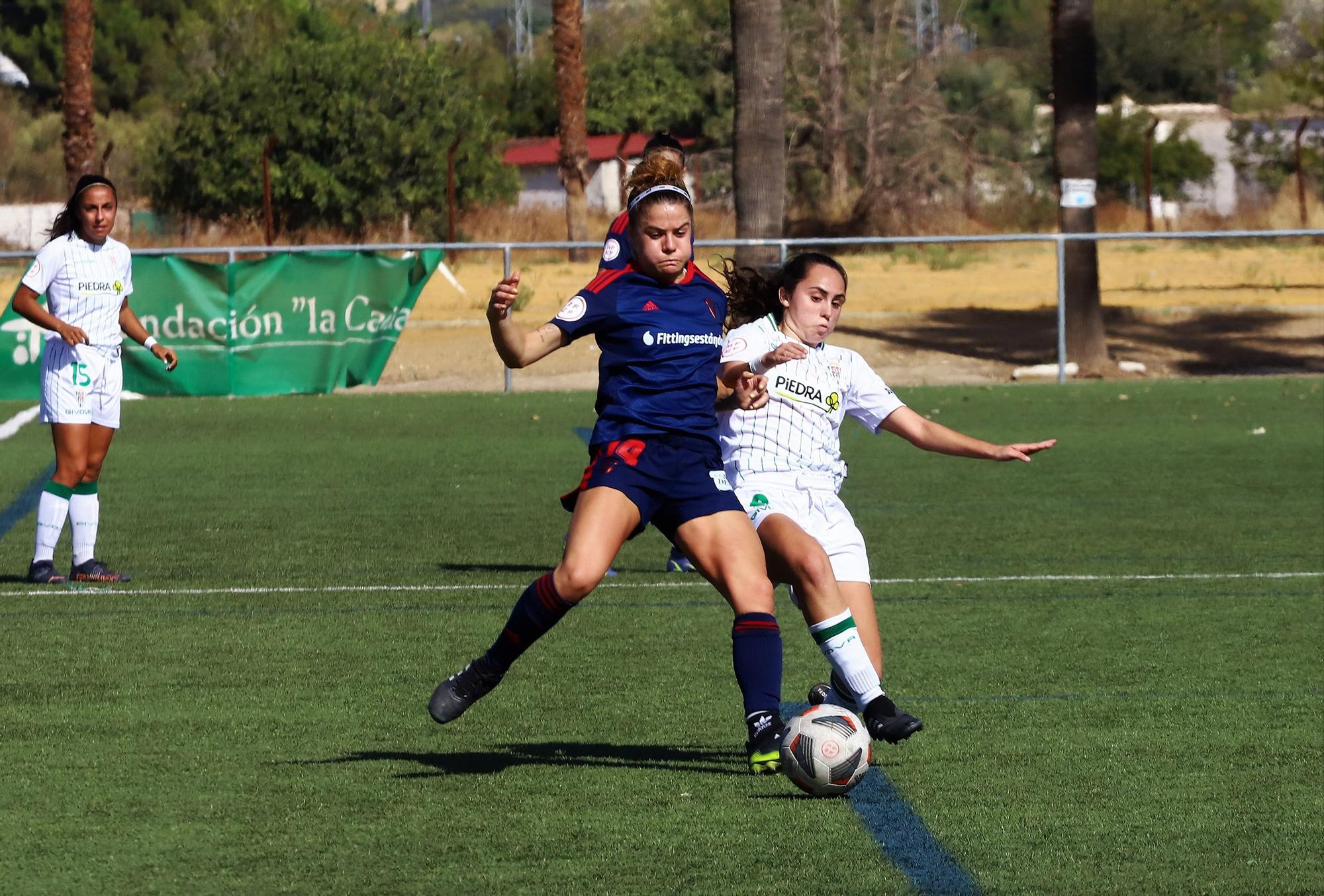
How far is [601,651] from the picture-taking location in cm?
774

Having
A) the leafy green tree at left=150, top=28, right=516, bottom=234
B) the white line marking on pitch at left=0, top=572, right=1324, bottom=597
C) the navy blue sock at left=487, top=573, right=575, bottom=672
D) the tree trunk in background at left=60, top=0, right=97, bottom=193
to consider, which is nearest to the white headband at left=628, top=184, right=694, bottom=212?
the navy blue sock at left=487, top=573, right=575, bottom=672

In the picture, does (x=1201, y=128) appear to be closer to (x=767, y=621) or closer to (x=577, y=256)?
(x=577, y=256)

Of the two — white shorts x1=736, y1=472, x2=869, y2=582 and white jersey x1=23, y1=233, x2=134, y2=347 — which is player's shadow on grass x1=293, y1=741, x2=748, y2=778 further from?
white jersey x1=23, y1=233, x2=134, y2=347

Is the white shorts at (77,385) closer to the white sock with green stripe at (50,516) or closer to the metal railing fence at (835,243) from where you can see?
the white sock with green stripe at (50,516)

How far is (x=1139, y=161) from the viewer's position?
50.0m

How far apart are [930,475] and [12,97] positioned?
5651 cm

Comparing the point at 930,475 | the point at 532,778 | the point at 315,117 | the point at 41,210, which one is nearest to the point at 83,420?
the point at 532,778

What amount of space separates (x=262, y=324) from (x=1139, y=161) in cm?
3401

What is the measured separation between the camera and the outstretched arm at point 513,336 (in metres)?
5.30

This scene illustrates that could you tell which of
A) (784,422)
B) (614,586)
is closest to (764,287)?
(784,422)

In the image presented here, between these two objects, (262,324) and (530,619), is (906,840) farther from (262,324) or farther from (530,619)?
(262,324)

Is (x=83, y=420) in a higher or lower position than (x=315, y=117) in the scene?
lower

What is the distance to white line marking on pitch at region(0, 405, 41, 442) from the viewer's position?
17.1 metres

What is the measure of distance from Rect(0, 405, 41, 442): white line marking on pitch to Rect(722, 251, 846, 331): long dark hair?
Answer: 11678 millimetres
